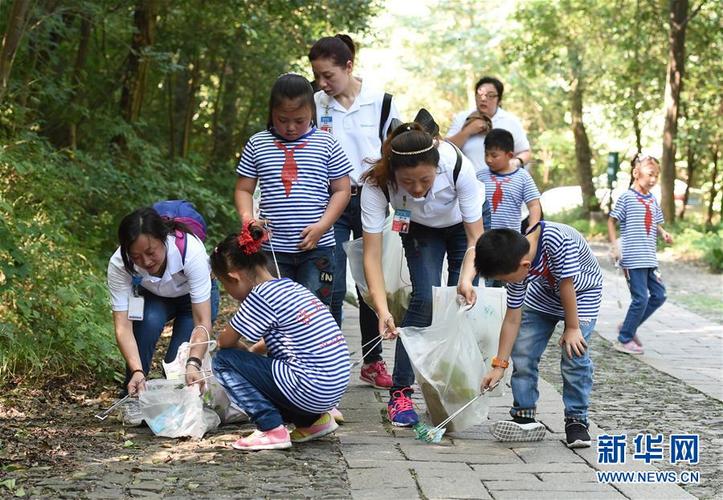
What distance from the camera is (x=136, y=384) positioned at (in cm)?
529

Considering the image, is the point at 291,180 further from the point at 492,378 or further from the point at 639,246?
the point at 639,246

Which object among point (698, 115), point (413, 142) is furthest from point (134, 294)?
point (698, 115)

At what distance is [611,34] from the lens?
84.9 feet

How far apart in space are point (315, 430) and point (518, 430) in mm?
1021

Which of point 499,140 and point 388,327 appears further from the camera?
point 499,140

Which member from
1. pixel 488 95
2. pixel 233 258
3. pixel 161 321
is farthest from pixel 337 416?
pixel 488 95

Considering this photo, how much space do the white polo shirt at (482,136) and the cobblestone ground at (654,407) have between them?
5.39 ft

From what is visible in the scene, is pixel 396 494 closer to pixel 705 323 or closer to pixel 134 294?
pixel 134 294

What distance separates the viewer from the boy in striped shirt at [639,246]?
884 cm

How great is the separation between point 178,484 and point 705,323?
7.93 m

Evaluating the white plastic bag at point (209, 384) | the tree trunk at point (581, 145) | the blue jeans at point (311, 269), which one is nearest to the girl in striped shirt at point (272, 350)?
the white plastic bag at point (209, 384)

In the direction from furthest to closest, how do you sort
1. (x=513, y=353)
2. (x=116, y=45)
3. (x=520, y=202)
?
(x=116, y=45)
(x=520, y=202)
(x=513, y=353)

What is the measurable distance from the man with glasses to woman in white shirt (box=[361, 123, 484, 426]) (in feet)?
7.25

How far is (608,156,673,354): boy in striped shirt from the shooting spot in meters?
8.84
